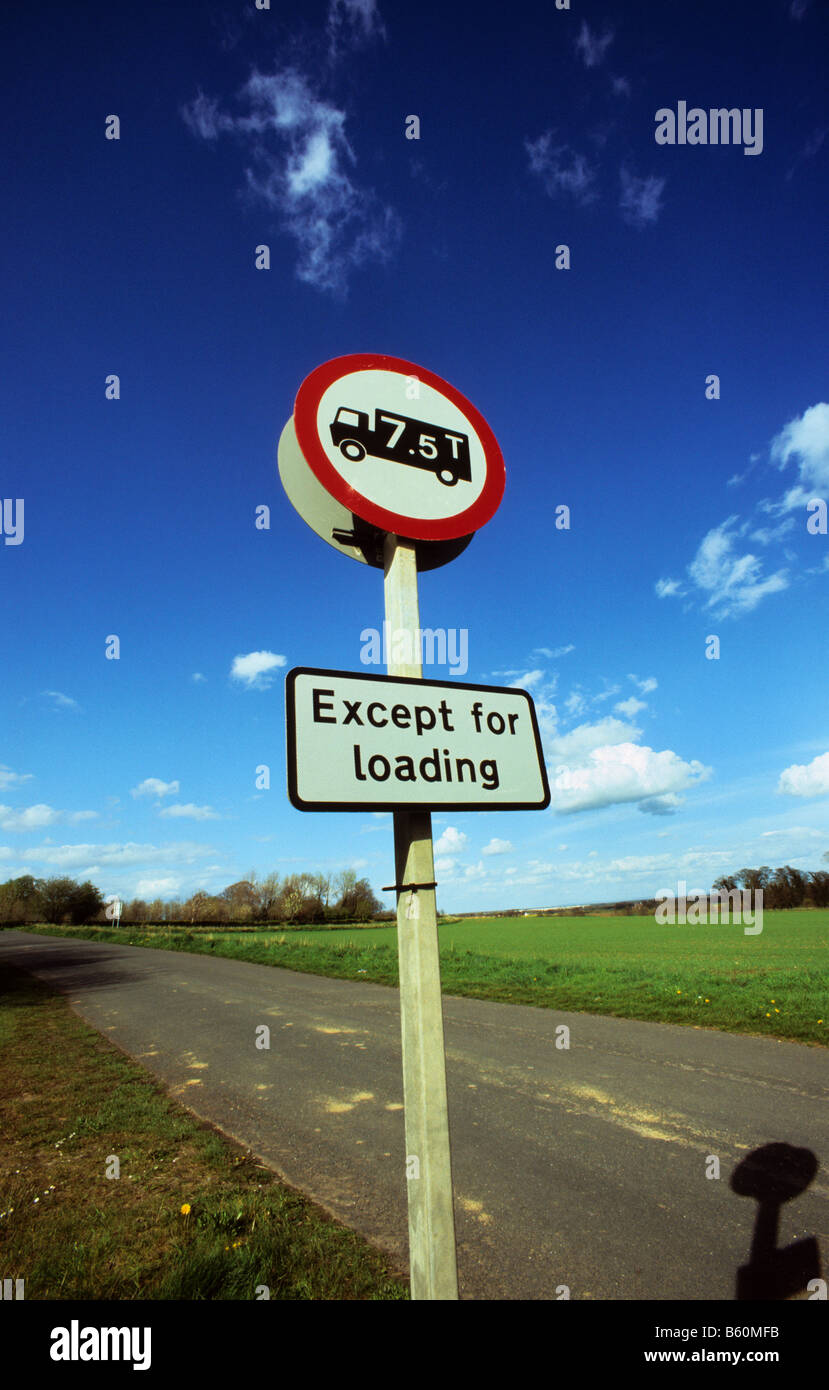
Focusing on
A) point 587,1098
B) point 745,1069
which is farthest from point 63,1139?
point 745,1069

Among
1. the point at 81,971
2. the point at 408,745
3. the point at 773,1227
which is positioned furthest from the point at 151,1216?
the point at 81,971

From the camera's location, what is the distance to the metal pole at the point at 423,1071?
4.73ft

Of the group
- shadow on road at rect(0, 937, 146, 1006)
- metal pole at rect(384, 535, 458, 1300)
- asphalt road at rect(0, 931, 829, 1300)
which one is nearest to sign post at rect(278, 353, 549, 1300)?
metal pole at rect(384, 535, 458, 1300)

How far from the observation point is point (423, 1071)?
1.51 meters

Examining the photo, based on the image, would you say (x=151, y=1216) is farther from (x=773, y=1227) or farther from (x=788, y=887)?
(x=788, y=887)

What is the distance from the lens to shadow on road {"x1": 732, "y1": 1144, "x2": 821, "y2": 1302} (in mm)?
2854

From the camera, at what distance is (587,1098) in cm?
548

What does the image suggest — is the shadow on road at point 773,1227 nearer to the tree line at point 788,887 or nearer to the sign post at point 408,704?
the sign post at point 408,704

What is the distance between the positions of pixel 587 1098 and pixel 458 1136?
151 cm

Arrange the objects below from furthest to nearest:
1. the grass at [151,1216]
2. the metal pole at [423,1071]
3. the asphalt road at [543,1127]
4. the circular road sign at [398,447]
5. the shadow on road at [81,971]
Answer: the shadow on road at [81,971], the asphalt road at [543,1127], the grass at [151,1216], the circular road sign at [398,447], the metal pole at [423,1071]

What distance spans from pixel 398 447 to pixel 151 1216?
14.6 feet
